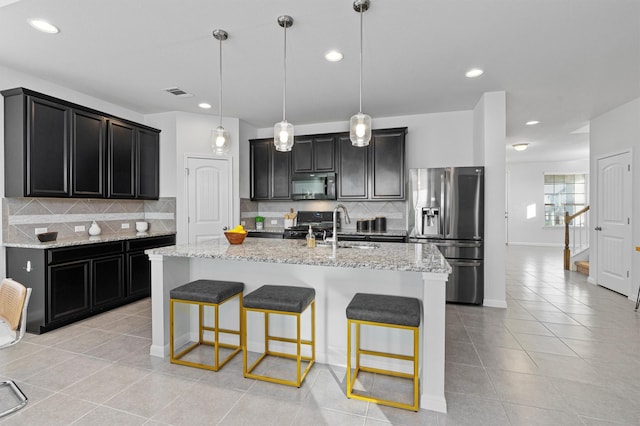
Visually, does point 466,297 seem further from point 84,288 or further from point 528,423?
point 84,288

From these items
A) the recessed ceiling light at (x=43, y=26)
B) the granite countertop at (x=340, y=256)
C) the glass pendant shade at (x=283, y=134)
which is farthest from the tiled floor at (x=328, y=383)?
the recessed ceiling light at (x=43, y=26)

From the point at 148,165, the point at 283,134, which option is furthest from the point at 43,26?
the point at 148,165

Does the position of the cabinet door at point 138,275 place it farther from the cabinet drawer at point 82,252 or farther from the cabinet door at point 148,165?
the cabinet door at point 148,165

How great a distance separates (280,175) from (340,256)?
10.9 ft

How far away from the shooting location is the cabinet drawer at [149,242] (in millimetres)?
4043

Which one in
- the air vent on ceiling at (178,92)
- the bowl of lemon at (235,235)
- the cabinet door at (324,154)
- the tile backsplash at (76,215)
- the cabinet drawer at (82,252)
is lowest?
the cabinet drawer at (82,252)

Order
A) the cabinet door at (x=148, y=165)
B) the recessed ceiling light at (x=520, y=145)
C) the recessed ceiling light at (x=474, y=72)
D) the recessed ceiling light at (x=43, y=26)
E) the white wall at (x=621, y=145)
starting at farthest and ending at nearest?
the recessed ceiling light at (x=520, y=145), the cabinet door at (x=148, y=165), the white wall at (x=621, y=145), the recessed ceiling light at (x=474, y=72), the recessed ceiling light at (x=43, y=26)

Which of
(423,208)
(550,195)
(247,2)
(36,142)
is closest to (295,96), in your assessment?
(247,2)

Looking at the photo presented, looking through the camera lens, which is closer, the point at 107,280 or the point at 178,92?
the point at 107,280

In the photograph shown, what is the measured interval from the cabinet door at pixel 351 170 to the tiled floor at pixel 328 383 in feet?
7.54

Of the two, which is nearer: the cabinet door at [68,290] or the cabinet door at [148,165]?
the cabinet door at [68,290]

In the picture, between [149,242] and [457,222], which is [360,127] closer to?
[457,222]

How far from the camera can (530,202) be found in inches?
387

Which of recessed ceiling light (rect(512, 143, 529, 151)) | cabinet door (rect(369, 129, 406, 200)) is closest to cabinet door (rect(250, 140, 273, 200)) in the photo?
cabinet door (rect(369, 129, 406, 200))
